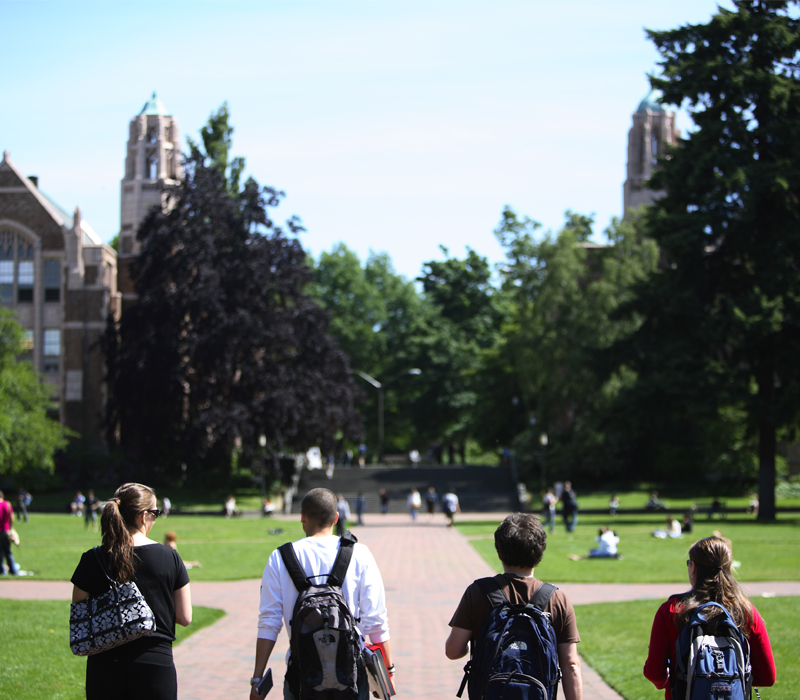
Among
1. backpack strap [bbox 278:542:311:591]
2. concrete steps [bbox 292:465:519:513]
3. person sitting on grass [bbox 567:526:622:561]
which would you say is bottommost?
concrete steps [bbox 292:465:519:513]

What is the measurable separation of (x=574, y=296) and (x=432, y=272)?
28.8m

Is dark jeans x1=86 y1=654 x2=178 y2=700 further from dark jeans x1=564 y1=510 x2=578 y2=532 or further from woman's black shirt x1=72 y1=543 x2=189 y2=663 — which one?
dark jeans x1=564 y1=510 x2=578 y2=532

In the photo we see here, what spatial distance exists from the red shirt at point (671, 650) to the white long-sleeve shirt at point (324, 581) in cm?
132

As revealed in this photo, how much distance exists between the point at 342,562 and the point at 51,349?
56.0 meters

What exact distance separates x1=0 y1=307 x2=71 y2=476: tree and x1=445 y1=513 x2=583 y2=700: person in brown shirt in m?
36.7

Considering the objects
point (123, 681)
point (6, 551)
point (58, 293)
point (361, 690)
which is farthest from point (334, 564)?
point (58, 293)

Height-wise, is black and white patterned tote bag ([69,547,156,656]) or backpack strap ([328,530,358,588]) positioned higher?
backpack strap ([328,530,358,588])

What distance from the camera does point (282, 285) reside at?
4900 cm

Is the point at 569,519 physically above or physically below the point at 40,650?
below

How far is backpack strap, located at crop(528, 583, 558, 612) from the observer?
14.4ft

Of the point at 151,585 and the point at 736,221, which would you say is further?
the point at 736,221

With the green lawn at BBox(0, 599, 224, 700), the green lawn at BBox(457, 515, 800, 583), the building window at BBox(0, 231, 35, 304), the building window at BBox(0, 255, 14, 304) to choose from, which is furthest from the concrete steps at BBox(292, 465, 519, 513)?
the green lawn at BBox(0, 599, 224, 700)

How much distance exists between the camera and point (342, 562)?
15.4 feet

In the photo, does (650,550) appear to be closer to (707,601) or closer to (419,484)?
(707,601)
